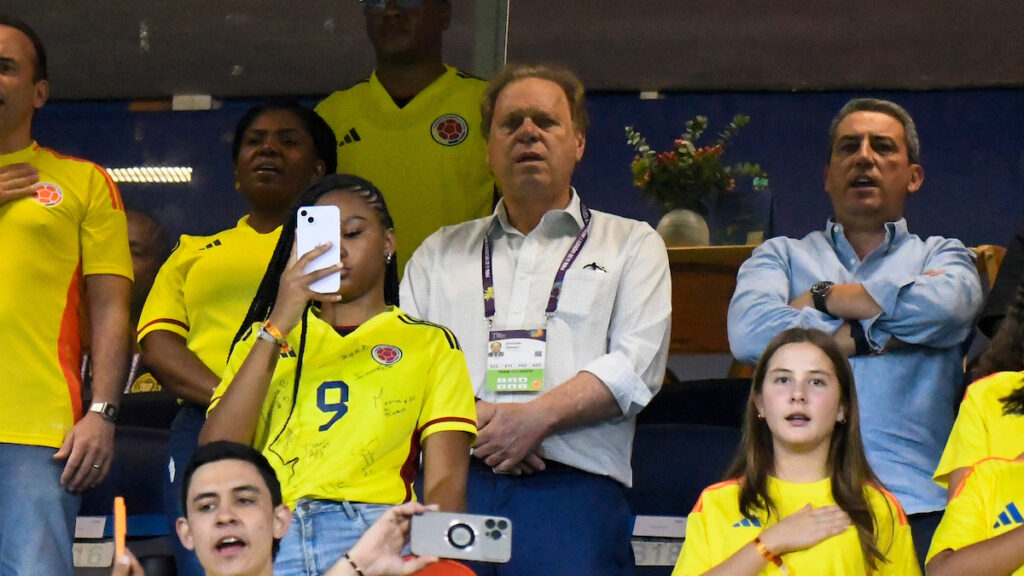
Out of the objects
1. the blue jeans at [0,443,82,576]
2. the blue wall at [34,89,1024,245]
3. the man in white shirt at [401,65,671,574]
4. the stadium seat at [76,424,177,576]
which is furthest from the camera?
the blue wall at [34,89,1024,245]

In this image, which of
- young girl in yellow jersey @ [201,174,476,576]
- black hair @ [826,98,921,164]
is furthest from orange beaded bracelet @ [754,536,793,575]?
black hair @ [826,98,921,164]

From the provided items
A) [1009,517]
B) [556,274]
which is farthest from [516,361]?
[1009,517]

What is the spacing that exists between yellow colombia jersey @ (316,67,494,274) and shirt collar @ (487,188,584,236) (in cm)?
49

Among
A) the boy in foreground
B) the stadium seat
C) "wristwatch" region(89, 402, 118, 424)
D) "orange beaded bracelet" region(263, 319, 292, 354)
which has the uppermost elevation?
"orange beaded bracelet" region(263, 319, 292, 354)

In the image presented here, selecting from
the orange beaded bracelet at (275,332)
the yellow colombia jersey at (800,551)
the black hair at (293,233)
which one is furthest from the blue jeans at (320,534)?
the yellow colombia jersey at (800,551)

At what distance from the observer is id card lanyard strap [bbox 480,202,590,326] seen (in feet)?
11.8

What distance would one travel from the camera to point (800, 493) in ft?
10.1

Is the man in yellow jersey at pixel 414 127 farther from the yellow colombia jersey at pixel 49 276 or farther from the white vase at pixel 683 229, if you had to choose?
the yellow colombia jersey at pixel 49 276

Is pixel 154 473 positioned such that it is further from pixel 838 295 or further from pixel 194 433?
pixel 838 295

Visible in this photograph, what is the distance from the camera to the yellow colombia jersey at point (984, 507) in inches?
116

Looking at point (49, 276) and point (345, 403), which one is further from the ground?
point (49, 276)

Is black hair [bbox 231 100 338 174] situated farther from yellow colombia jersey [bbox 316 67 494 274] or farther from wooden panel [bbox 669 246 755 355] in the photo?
wooden panel [bbox 669 246 755 355]

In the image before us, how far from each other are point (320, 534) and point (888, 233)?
5.76 ft

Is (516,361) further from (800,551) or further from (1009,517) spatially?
(1009,517)
